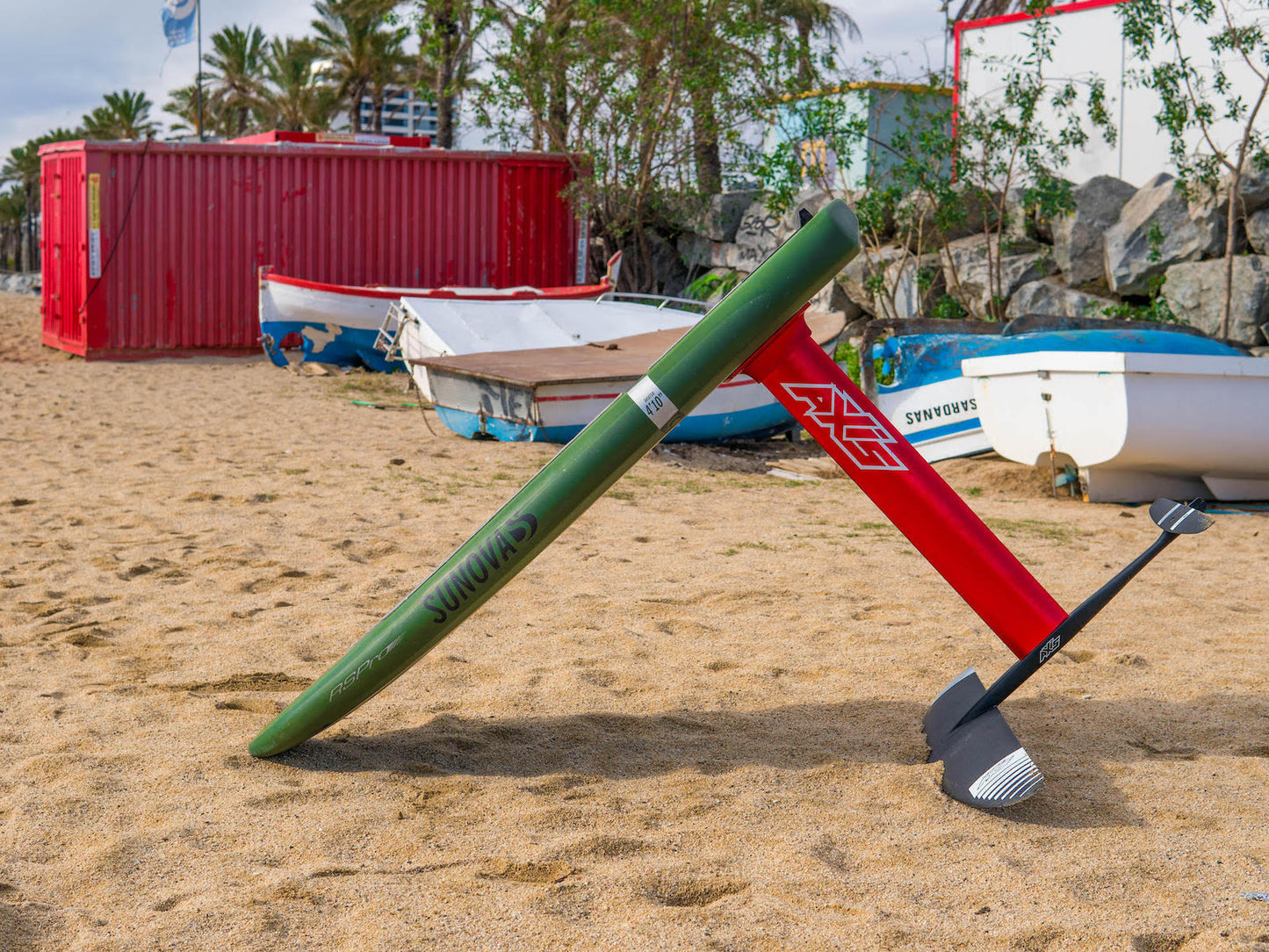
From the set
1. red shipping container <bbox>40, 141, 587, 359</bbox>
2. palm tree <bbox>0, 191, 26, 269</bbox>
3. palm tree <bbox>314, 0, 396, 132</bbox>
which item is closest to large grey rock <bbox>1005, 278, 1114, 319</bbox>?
red shipping container <bbox>40, 141, 587, 359</bbox>

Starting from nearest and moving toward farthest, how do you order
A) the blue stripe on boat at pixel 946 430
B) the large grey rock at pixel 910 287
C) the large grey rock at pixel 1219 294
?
the blue stripe on boat at pixel 946 430, the large grey rock at pixel 1219 294, the large grey rock at pixel 910 287

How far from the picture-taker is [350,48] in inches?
1277

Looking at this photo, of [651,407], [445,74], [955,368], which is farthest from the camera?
[445,74]

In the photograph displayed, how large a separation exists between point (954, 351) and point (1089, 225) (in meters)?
4.31

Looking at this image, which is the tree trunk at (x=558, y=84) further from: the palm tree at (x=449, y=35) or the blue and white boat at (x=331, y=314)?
the blue and white boat at (x=331, y=314)

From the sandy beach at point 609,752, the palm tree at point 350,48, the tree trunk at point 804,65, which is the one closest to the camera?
the sandy beach at point 609,752

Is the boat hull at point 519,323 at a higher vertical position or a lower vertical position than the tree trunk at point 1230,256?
lower

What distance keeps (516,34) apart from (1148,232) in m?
8.75

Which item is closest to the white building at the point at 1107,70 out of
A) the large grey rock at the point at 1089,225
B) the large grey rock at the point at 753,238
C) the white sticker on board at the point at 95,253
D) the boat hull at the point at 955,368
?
the large grey rock at the point at 1089,225

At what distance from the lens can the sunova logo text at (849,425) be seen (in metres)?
2.54

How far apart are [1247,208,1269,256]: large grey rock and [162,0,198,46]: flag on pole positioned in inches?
874

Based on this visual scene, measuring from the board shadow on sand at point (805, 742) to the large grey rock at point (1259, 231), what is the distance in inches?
332

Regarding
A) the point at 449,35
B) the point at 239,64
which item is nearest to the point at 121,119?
the point at 239,64

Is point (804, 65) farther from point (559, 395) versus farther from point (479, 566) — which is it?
point (479, 566)
